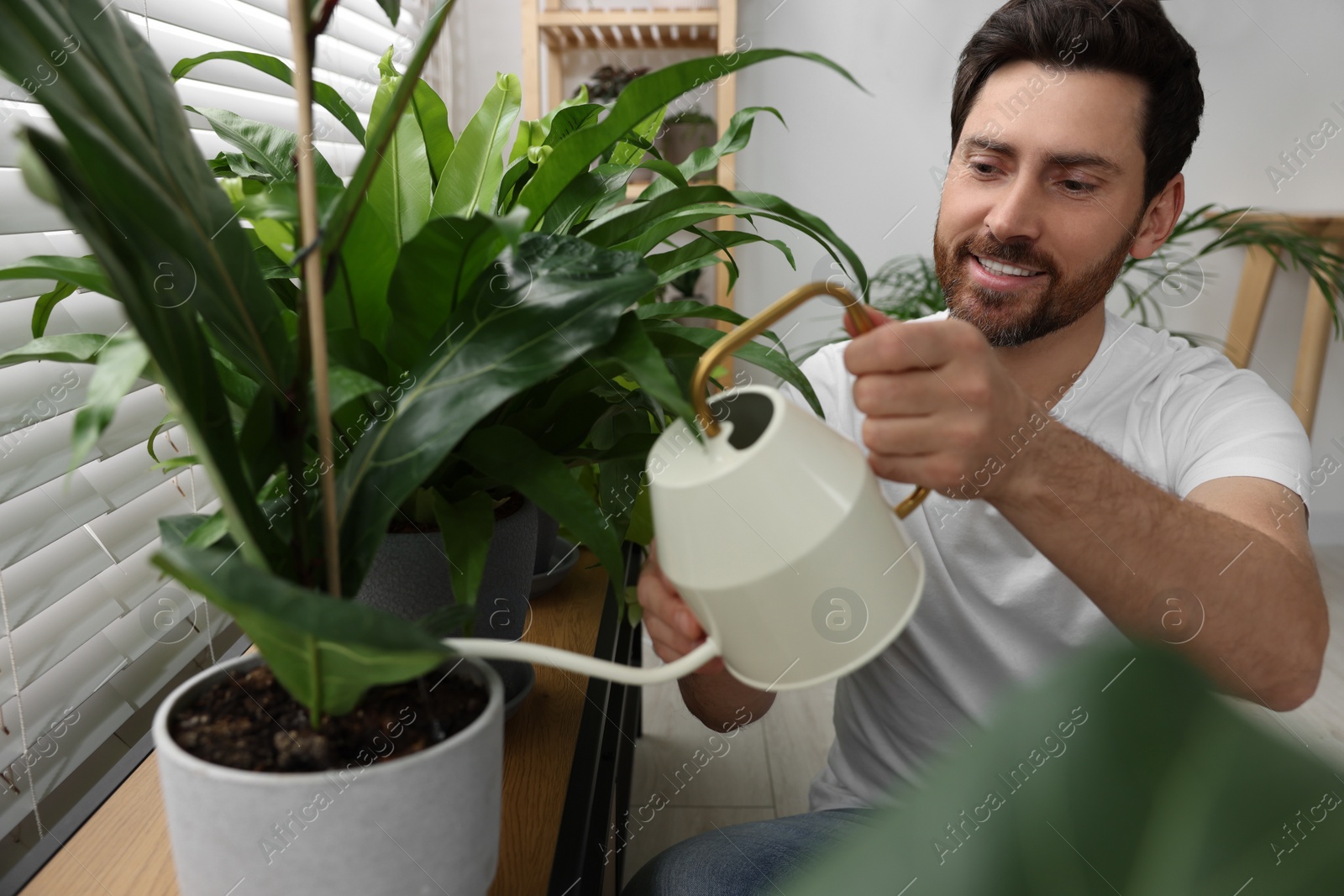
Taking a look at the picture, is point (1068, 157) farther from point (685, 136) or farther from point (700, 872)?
point (685, 136)

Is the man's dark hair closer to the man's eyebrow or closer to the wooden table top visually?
the man's eyebrow

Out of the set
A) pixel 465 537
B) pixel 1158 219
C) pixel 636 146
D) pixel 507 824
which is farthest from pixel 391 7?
pixel 1158 219

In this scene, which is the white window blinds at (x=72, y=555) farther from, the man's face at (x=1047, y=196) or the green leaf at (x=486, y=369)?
the man's face at (x=1047, y=196)

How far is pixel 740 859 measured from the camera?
0.87 metres

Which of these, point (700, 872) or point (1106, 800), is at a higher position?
point (1106, 800)

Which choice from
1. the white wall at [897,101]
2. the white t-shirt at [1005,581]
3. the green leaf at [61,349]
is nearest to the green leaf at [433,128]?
the green leaf at [61,349]

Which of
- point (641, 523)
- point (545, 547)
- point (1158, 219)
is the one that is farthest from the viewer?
point (1158, 219)

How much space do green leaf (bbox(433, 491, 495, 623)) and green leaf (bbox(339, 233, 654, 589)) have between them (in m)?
0.12

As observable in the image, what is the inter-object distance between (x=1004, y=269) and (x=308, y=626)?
1052 mm

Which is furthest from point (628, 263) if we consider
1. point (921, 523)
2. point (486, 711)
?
point (921, 523)

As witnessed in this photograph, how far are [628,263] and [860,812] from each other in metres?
0.77

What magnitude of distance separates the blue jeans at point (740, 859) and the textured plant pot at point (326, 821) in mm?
519

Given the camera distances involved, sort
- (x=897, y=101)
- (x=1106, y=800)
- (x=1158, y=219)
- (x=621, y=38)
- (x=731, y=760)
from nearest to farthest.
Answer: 1. (x=1106, y=800)
2. (x=1158, y=219)
3. (x=731, y=760)
4. (x=621, y=38)
5. (x=897, y=101)

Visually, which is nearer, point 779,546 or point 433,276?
point 779,546
